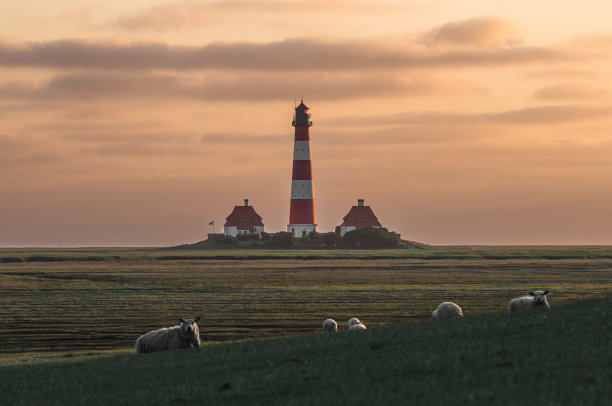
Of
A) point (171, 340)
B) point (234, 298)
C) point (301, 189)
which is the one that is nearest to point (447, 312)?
point (171, 340)

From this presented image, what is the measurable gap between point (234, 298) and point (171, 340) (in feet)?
114

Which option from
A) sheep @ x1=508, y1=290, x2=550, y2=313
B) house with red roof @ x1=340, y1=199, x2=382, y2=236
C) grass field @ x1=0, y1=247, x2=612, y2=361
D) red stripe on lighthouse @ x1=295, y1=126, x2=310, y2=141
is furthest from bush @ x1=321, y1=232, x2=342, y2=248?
sheep @ x1=508, y1=290, x2=550, y2=313

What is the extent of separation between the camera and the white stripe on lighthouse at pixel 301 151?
15488cm

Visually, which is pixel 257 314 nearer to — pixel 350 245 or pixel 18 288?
pixel 18 288

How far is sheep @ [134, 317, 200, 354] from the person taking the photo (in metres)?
31.3

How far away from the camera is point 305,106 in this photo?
158 meters

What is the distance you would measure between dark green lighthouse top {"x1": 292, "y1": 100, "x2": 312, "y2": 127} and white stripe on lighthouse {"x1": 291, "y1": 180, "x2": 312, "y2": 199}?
442 inches

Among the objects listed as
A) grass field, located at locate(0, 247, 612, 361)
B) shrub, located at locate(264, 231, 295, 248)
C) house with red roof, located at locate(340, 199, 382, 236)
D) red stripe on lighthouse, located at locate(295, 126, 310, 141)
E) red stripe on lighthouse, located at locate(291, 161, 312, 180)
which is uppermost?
red stripe on lighthouse, located at locate(295, 126, 310, 141)

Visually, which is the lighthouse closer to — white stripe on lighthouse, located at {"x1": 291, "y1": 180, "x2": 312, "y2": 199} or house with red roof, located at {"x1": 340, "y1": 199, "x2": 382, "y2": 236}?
white stripe on lighthouse, located at {"x1": 291, "y1": 180, "x2": 312, "y2": 199}

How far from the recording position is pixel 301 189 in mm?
158125

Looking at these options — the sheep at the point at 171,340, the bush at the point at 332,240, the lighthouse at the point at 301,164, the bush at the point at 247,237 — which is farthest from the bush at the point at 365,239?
the sheep at the point at 171,340

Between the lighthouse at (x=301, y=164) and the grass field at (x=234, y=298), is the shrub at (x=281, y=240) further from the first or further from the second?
Result: the grass field at (x=234, y=298)

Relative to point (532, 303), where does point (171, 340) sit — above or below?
below

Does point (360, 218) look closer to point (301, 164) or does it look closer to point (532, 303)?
point (301, 164)
